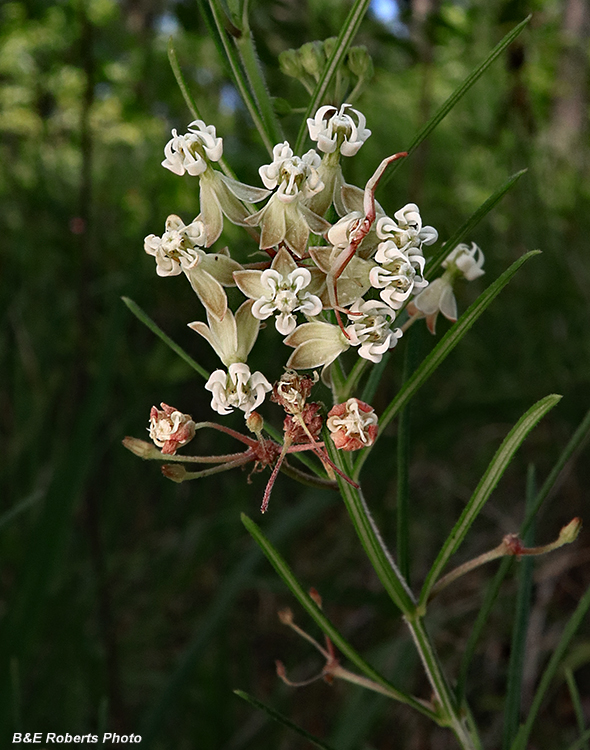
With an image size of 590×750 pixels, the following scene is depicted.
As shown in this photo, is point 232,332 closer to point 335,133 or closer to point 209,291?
point 209,291

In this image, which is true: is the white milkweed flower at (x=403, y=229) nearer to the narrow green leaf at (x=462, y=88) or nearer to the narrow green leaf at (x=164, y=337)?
the narrow green leaf at (x=462, y=88)

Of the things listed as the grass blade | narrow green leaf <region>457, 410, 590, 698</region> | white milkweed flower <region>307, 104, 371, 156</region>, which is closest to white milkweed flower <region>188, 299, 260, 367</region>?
white milkweed flower <region>307, 104, 371, 156</region>

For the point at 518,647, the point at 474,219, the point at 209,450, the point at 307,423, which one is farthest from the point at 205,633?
the point at 209,450

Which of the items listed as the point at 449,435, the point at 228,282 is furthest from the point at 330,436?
the point at 449,435

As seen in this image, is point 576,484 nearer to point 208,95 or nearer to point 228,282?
point 228,282

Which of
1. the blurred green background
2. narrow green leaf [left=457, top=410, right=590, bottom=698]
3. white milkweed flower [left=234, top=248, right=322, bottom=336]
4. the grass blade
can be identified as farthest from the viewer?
the blurred green background

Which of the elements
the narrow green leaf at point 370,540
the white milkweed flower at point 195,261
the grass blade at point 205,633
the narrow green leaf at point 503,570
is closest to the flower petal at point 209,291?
the white milkweed flower at point 195,261

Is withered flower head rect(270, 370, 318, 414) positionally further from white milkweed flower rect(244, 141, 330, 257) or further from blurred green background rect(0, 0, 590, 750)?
blurred green background rect(0, 0, 590, 750)

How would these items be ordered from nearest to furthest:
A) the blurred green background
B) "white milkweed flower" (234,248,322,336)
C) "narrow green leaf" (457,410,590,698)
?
"white milkweed flower" (234,248,322,336), "narrow green leaf" (457,410,590,698), the blurred green background
